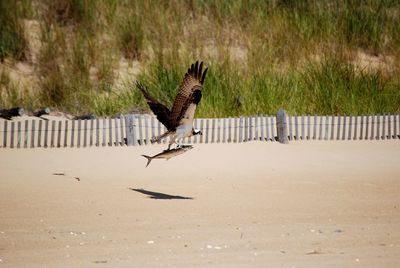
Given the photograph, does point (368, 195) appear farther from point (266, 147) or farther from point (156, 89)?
point (156, 89)

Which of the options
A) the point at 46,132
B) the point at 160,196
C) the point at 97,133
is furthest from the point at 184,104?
the point at 46,132

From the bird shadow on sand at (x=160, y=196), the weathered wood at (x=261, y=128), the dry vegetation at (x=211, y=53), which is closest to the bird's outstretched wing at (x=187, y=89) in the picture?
the bird shadow on sand at (x=160, y=196)

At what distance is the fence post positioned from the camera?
1540cm

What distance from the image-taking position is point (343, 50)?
68.0 ft

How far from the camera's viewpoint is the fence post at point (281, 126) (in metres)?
15.4

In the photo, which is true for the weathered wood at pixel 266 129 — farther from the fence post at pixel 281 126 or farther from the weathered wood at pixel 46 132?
the weathered wood at pixel 46 132

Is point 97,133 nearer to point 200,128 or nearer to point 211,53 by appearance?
point 200,128

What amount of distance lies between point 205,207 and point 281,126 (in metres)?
5.43

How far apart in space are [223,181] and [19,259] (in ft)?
16.1

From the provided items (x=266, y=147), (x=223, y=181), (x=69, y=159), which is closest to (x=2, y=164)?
(x=69, y=159)

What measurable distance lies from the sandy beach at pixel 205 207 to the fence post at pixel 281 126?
265mm

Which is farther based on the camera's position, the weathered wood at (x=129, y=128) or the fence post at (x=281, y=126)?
the fence post at (x=281, y=126)

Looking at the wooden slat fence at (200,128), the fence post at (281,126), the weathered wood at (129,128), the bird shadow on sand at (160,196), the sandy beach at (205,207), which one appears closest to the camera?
the sandy beach at (205,207)

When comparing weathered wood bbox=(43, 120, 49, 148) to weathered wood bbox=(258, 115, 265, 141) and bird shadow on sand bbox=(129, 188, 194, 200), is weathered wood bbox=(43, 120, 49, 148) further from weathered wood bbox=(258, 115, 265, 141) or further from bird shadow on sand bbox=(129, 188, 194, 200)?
bird shadow on sand bbox=(129, 188, 194, 200)
